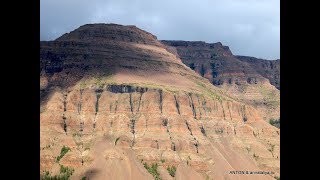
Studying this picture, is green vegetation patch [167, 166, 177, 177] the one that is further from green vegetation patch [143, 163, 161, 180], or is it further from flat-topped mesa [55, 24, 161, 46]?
flat-topped mesa [55, 24, 161, 46]

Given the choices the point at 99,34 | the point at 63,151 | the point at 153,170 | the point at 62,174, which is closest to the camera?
the point at 62,174

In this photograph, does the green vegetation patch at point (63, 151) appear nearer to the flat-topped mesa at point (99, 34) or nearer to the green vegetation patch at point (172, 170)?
the green vegetation patch at point (172, 170)

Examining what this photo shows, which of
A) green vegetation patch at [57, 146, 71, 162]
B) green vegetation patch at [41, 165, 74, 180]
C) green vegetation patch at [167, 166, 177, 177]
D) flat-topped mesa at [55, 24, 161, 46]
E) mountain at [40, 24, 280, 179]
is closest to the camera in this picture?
green vegetation patch at [41, 165, 74, 180]

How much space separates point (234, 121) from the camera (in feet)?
585

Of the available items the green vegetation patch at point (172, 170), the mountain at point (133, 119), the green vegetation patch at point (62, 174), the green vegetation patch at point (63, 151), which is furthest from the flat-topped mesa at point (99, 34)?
the green vegetation patch at point (62, 174)

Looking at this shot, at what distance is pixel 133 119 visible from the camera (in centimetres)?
16075

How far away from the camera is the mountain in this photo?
14400cm

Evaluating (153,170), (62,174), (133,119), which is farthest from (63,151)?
(133,119)

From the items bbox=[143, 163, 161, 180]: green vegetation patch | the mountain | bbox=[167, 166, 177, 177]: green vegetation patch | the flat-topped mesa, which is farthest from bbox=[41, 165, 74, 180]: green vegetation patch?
the flat-topped mesa

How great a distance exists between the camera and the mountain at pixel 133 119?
14400 cm

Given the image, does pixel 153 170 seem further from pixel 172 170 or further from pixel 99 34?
pixel 99 34
